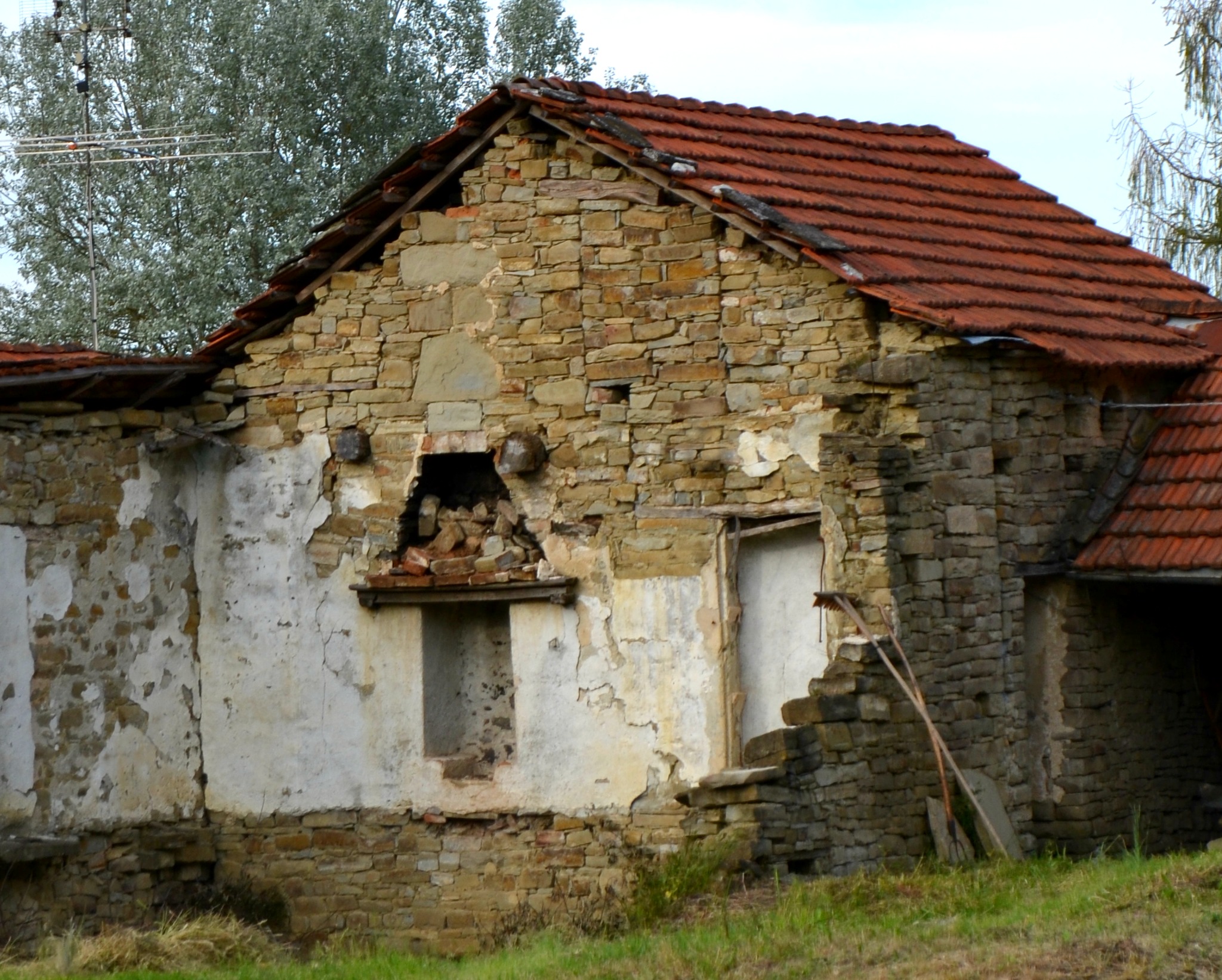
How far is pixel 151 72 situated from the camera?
22.9 metres

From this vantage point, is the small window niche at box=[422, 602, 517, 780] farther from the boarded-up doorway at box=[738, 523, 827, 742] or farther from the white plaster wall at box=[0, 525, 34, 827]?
the white plaster wall at box=[0, 525, 34, 827]

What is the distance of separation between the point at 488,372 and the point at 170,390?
2.15 metres

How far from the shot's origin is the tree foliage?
842 inches

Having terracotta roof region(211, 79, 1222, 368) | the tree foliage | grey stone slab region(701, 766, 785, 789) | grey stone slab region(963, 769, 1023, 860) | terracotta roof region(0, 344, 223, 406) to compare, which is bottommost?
grey stone slab region(963, 769, 1023, 860)

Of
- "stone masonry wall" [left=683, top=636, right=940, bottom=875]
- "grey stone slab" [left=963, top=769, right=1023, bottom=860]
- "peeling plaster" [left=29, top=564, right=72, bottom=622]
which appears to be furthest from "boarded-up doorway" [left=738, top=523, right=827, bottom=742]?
"peeling plaster" [left=29, top=564, right=72, bottom=622]

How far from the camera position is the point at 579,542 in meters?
11.6

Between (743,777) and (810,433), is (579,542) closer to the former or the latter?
(810,433)

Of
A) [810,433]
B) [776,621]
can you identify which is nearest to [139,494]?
[776,621]

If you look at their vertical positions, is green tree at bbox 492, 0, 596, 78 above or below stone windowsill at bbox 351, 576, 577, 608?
above

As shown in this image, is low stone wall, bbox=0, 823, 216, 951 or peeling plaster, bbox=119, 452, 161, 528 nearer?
low stone wall, bbox=0, 823, 216, 951

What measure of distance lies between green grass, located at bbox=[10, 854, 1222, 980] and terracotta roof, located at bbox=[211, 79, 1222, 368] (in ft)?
10.5

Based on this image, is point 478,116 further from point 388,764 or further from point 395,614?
point 388,764

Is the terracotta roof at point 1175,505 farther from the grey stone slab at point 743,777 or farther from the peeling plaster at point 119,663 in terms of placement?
the peeling plaster at point 119,663

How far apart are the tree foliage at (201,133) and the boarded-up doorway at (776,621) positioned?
11.3m
